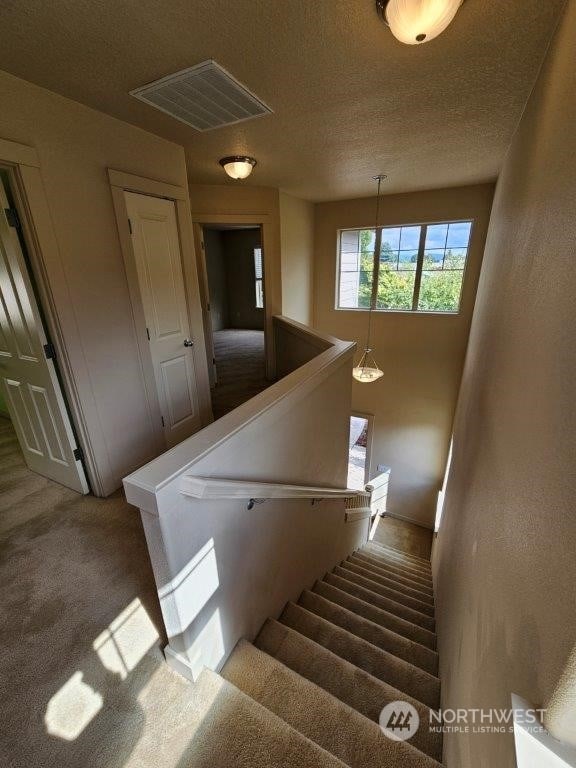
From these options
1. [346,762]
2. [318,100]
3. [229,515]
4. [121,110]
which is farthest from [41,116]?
[346,762]

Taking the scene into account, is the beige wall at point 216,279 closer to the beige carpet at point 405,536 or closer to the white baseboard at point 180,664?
the beige carpet at point 405,536

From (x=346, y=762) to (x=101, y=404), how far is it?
7.44 ft

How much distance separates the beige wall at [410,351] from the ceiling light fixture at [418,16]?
386 cm

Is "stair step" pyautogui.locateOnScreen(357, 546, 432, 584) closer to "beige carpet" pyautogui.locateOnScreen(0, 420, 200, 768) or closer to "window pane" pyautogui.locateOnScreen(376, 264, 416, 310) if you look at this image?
"beige carpet" pyautogui.locateOnScreen(0, 420, 200, 768)

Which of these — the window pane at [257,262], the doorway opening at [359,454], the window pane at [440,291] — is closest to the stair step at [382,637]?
the doorway opening at [359,454]

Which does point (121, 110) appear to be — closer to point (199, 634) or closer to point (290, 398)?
point (290, 398)

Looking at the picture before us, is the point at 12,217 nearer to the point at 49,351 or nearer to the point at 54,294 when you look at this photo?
the point at 54,294

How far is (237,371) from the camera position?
15.7 ft

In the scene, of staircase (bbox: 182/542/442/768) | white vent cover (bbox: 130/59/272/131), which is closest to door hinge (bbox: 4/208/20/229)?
white vent cover (bbox: 130/59/272/131)

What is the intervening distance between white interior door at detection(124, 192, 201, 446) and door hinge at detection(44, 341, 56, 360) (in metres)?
0.68

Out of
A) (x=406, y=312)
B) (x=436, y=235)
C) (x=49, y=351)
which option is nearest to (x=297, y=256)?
(x=406, y=312)

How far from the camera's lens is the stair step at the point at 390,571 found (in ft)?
11.1

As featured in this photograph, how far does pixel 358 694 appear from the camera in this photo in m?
1.54

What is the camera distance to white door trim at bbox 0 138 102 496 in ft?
5.90
